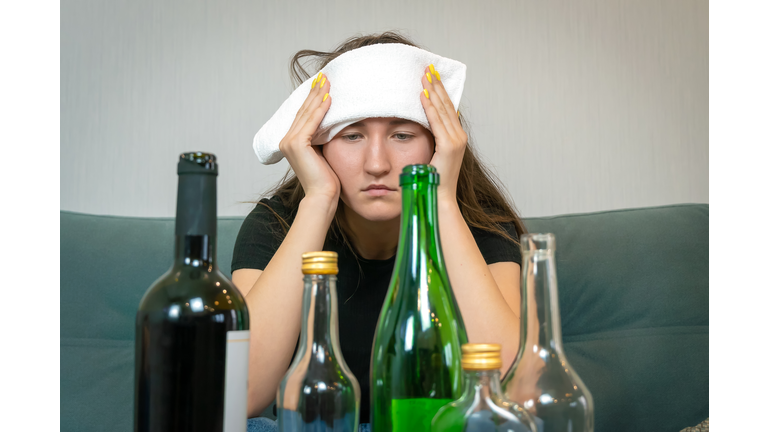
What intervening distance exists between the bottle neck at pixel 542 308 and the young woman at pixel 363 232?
1.07ft

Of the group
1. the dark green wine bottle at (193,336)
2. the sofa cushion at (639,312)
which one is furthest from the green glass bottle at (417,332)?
the sofa cushion at (639,312)

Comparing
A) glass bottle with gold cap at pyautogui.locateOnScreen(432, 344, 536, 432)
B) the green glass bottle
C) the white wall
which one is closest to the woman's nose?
the green glass bottle

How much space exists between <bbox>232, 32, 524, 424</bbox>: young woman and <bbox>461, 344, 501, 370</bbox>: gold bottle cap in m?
0.40

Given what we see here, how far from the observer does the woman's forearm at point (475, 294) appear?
736mm

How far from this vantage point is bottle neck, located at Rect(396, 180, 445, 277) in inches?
16.4

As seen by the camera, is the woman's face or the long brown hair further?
the long brown hair

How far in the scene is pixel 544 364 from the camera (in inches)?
15.2

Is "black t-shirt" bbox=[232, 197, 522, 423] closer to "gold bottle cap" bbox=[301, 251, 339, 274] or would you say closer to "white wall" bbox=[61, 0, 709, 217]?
"white wall" bbox=[61, 0, 709, 217]

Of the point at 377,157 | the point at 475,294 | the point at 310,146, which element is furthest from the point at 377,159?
the point at 475,294

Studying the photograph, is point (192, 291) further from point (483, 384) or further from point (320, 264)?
point (483, 384)

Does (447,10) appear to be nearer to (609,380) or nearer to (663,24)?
(663,24)

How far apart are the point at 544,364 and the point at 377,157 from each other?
1.92 feet

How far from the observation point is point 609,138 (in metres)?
1.84

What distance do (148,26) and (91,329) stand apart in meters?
0.99
